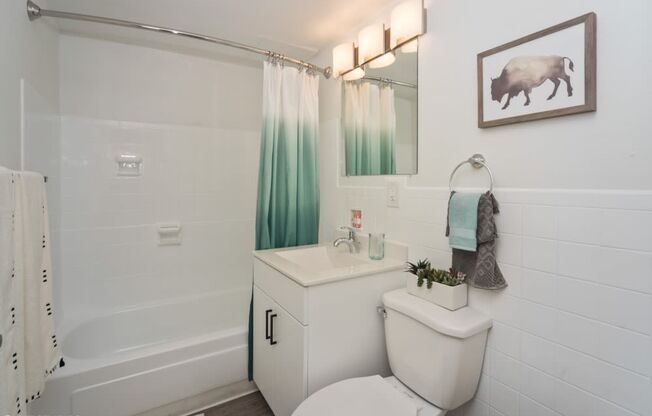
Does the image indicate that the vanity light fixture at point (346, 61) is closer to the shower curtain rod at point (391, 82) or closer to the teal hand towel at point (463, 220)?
the shower curtain rod at point (391, 82)

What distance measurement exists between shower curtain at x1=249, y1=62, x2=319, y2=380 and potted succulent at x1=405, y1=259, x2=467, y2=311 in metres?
0.89

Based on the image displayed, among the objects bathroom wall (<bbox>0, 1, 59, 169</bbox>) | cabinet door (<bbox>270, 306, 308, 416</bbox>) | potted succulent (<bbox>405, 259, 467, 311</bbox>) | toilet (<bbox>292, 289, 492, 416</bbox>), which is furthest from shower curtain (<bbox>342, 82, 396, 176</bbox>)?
bathroom wall (<bbox>0, 1, 59, 169</bbox>)

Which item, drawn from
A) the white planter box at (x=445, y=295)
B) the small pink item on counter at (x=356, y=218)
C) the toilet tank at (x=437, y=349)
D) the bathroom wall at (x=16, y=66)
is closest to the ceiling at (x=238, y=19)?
the bathroom wall at (x=16, y=66)

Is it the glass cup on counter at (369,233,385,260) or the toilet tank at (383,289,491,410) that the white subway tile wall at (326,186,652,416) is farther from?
the glass cup on counter at (369,233,385,260)

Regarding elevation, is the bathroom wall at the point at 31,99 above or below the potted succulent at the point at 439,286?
above

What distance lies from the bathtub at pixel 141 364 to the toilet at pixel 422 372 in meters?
0.88

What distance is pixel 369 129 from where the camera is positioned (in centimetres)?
177

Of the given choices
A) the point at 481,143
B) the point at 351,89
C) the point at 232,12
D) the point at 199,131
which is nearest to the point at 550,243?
the point at 481,143

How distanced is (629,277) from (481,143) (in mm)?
618

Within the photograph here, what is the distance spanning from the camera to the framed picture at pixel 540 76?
889 mm

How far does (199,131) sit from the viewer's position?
2314 millimetres

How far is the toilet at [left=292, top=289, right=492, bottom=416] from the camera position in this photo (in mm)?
1031

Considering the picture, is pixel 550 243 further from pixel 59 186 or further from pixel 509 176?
pixel 59 186

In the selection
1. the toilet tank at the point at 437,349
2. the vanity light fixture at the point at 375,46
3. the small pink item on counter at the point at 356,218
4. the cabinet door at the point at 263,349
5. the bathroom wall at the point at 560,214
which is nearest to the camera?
the bathroom wall at the point at 560,214
